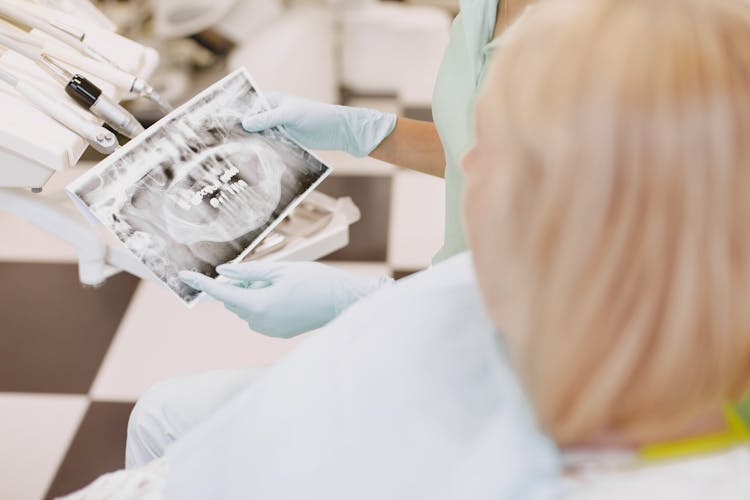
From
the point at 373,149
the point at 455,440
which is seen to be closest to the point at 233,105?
the point at 373,149

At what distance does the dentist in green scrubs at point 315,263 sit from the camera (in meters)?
1.03

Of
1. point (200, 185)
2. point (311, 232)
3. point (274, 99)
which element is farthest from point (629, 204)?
point (311, 232)

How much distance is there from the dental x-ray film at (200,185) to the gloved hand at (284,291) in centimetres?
4

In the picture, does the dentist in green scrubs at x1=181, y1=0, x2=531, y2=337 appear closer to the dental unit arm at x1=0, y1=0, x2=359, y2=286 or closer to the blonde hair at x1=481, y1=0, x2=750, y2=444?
the dental unit arm at x1=0, y1=0, x2=359, y2=286

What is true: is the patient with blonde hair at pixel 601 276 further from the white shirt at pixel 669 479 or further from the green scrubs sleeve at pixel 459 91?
the green scrubs sleeve at pixel 459 91

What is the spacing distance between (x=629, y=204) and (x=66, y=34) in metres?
0.92

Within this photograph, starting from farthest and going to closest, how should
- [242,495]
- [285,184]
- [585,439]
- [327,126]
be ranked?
[327,126] → [285,184] → [242,495] → [585,439]

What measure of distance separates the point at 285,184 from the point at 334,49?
66.9 inches

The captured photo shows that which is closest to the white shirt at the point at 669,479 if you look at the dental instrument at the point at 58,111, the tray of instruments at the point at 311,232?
the dental instrument at the point at 58,111

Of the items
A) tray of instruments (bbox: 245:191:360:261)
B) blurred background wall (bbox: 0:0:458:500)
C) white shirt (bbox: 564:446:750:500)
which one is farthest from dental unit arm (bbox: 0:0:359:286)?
white shirt (bbox: 564:446:750:500)

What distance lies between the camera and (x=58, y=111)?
1012 mm

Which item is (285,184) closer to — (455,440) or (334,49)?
(455,440)

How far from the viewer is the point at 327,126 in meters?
1.30

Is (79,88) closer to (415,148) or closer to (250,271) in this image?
(250,271)
